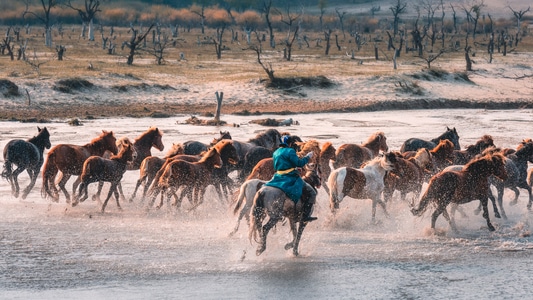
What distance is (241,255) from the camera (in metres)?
11.9

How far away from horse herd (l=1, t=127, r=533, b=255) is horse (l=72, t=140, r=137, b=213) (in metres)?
0.02

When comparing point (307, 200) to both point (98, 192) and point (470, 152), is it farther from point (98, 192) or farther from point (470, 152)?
point (470, 152)

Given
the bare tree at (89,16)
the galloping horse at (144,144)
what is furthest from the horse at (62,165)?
the bare tree at (89,16)

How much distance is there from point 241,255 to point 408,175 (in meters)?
3.95

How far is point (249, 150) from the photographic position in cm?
1617

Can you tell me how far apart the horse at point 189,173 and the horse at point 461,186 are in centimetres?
327

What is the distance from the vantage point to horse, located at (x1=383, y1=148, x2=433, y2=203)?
14367 mm

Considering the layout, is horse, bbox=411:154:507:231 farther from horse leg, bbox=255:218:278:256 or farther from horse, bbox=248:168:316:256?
horse leg, bbox=255:218:278:256

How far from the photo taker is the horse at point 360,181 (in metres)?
13.5

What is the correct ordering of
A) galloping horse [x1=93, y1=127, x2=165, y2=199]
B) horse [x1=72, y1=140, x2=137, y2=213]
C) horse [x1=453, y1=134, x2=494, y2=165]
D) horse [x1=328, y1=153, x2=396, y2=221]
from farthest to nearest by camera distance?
horse [x1=453, y1=134, x2=494, y2=165]
galloping horse [x1=93, y1=127, x2=165, y2=199]
horse [x1=72, y1=140, x2=137, y2=213]
horse [x1=328, y1=153, x2=396, y2=221]

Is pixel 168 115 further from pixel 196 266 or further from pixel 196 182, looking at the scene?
pixel 196 266

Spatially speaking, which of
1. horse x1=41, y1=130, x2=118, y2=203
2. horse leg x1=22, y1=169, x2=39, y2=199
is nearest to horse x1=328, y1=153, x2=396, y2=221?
horse x1=41, y1=130, x2=118, y2=203

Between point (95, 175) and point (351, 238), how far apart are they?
174 inches

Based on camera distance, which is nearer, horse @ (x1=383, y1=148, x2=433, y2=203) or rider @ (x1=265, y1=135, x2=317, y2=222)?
rider @ (x1=265, y1=135, x2=317, y2=222)
